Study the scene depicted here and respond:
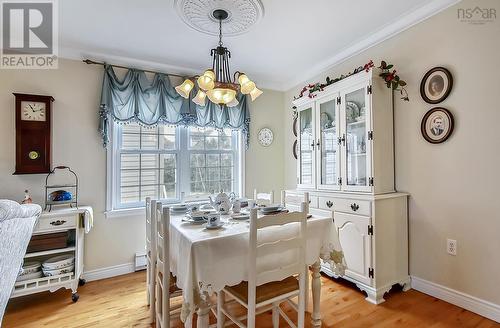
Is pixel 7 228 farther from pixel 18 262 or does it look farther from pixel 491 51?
pixel 491 51

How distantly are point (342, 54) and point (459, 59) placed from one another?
46.9 inches

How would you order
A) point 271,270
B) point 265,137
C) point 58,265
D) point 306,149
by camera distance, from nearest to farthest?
point 271,270
point 58,265
point 306,149
point 265,137

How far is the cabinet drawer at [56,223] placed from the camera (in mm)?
2277

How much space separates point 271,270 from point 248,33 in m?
2.19

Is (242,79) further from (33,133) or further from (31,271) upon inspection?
(31,271)

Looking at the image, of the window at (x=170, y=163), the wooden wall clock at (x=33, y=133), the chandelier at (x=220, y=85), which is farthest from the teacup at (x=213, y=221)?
the wooden wall clock at (x=33, y=133)

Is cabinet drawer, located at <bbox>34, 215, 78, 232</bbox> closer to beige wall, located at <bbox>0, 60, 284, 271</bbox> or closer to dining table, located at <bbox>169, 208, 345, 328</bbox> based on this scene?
beige wall, located at <bbox>0, 60, 284, 271</bbox>

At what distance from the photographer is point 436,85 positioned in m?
2.23

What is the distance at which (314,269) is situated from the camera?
1.90 meters

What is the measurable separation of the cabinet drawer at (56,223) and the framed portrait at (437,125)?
3352mm

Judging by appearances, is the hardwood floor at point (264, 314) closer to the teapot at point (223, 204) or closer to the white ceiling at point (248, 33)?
the teapot at point (223, 204)

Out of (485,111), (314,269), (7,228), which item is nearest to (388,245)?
(314,269)

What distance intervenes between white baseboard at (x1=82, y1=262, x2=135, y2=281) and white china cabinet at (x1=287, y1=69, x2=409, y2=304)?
2241mm

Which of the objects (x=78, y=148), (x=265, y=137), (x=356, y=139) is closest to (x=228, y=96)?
(x=356, y=139)
